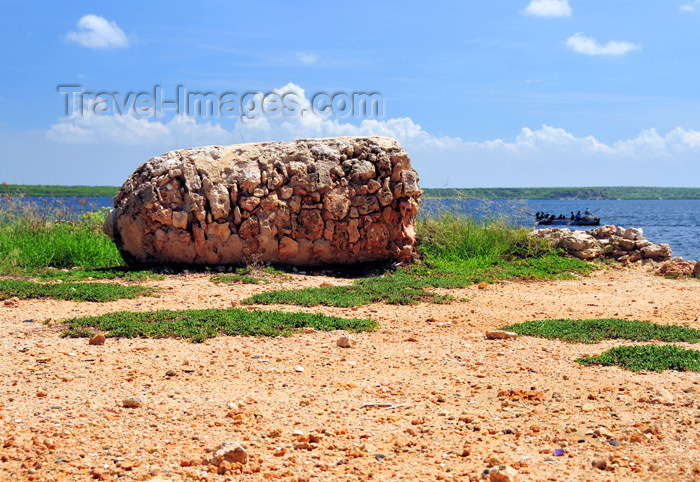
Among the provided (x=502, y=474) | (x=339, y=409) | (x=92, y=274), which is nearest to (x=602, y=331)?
(x=339, y=409)

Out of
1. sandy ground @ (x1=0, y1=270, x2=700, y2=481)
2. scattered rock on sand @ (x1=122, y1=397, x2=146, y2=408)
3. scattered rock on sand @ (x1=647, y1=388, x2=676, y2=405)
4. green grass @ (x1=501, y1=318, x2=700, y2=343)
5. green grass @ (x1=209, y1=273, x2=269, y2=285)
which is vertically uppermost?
green grass @ (x1=209, y1=273, x2=269, y2=285)

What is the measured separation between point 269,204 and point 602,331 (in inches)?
226

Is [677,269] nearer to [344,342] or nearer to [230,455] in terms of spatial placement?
[344,342]

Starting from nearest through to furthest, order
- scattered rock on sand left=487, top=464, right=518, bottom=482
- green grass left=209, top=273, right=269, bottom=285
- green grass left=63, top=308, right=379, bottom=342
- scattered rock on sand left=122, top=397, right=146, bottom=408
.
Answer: scattered rock on sand left=487, top=464, right=518, bottom=482 < scattered rock on sand left=122, top=397, right=146, bottom=408 < green grass left=63, top=308, right=379, bottom=342 < green grass left=209, top=273, right=269, bottom=285

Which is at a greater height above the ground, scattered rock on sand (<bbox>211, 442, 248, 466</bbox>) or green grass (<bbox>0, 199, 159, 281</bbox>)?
green grass (<bbox>0, 199, 159, 281</bbox>)

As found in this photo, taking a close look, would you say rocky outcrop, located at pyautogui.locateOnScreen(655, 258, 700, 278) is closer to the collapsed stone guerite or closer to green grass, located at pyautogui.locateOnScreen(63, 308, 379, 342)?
the collapsed stone guerite

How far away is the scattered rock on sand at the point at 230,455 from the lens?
3.17 metres

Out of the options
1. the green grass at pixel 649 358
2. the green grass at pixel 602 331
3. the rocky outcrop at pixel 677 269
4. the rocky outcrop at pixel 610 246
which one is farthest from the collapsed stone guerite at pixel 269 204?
the green grass at pixel 649 358

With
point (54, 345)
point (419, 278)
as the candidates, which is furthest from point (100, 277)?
point (419, 278)

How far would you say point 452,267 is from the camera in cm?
1100

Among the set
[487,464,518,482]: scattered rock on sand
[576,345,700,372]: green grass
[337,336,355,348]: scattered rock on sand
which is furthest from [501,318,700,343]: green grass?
[487,464,518,482]: scattered rock on sand

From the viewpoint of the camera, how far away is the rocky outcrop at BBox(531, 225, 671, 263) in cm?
1244

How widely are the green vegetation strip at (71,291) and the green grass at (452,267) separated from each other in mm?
1727

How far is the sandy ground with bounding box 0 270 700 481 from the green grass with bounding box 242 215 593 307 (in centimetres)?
180
